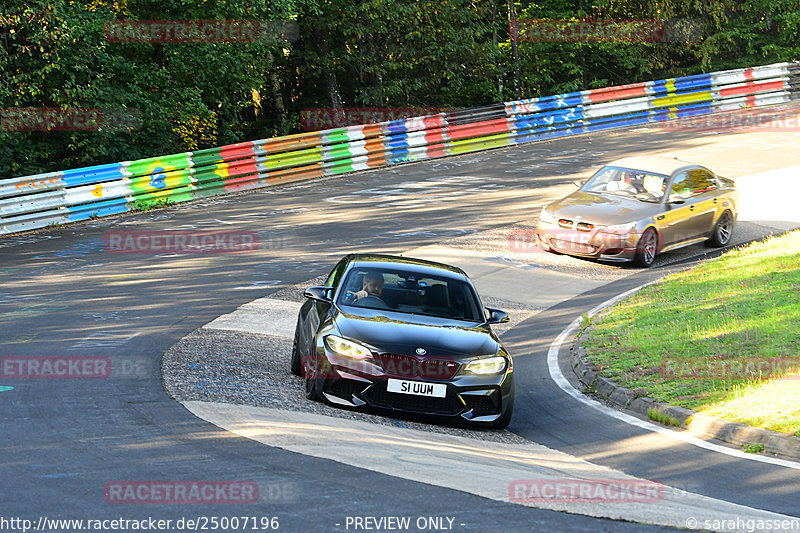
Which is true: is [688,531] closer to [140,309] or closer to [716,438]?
[716,438]

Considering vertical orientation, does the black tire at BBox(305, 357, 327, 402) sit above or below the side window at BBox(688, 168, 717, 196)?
below

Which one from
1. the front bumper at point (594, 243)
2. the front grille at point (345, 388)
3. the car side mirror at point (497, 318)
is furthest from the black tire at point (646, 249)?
the front grille at point (345, 388)

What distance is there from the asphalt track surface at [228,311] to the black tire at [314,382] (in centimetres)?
142

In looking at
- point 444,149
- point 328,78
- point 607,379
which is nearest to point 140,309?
point 607,379

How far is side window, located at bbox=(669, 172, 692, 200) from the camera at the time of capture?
19.3 metres

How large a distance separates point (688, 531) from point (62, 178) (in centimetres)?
1866

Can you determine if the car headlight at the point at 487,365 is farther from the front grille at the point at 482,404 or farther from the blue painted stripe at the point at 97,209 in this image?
the blue painted stripe at the point at 97,209

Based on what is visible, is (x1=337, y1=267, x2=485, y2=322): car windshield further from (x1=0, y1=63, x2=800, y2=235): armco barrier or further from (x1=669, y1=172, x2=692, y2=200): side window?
(x1=0, y1=63, x2=800, y2=235): armco barrier

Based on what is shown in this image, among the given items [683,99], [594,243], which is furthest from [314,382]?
[683,99]

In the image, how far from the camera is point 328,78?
120 feet

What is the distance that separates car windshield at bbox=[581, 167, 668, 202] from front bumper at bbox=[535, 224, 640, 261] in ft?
4.02

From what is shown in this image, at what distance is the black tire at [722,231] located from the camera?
20156 millimetres

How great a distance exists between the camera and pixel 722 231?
Answer: 20281mm

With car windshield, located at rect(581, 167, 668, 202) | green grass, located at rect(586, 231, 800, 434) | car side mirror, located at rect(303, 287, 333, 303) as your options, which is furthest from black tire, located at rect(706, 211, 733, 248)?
car side mirror, located at rect(303, 287, 333, 303)
